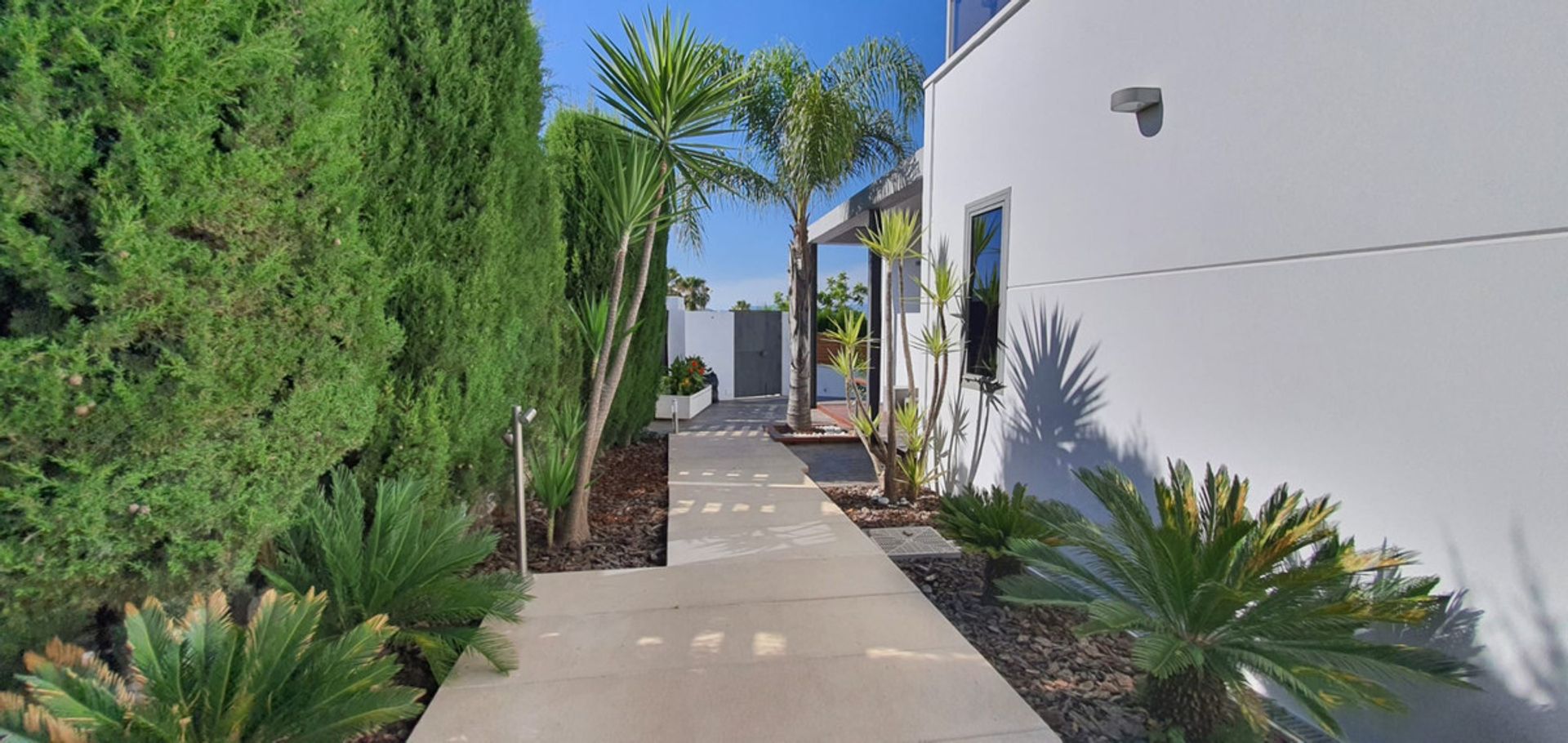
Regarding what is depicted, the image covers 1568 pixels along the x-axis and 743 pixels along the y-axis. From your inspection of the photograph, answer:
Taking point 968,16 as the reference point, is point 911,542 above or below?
below

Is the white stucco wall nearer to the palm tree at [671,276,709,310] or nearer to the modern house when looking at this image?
the modern house

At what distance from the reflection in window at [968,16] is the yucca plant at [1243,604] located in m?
4.33

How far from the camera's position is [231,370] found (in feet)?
6.83

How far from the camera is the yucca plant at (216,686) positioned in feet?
4.98

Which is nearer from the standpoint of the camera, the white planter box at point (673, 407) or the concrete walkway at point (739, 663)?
the concrete walkway at point (739, 663)

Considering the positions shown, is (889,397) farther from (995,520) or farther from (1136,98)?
(1136,98)

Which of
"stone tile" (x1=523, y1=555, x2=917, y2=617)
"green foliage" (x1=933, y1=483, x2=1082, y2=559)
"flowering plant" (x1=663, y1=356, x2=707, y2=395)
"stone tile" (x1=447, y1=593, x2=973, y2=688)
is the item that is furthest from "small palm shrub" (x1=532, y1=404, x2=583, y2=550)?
"flowering plant" (x1=663, y1=356, x2=707, y2=395)

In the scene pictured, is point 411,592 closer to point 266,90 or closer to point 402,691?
point 402,691

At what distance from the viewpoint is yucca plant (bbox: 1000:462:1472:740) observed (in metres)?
1.95

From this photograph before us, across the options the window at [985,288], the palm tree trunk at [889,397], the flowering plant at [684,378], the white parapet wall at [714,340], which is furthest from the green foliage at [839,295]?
the window at [985,288]

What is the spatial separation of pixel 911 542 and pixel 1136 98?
9.93ft

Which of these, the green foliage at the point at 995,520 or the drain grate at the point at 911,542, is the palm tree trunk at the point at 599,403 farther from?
the green foliage at the point at 995,520

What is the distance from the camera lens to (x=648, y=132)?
4.20 m

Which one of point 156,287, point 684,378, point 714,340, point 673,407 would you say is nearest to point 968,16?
point 156,287
